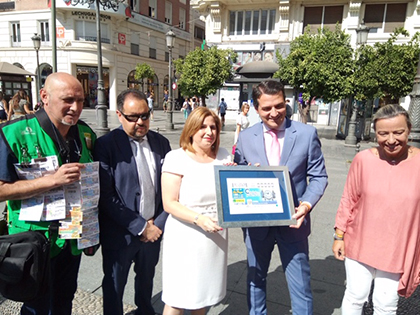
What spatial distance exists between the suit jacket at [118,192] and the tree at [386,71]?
13.0 meters

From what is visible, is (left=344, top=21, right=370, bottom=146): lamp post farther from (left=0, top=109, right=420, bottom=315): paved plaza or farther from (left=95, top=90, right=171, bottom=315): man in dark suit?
(left=95, top=90, right=171, bottom=315): man in dark suit

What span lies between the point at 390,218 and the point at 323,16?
21.7 m

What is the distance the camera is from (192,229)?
2.09 meters

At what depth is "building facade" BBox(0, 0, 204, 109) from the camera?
86.0 ft

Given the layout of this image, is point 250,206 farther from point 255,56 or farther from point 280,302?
point 255,56

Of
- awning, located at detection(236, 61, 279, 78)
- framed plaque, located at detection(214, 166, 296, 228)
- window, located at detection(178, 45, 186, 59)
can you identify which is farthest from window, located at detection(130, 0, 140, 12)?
framed plaque, located at detection(214, 166, 296, 228)

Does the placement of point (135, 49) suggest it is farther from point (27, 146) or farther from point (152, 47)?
point (27, 146)

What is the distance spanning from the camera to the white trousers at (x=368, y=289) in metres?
2.07

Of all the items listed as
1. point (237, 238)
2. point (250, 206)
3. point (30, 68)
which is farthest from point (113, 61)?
point (250, 206)

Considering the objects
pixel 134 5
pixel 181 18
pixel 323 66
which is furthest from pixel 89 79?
pixel 323 66

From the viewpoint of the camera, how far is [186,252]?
2.08m

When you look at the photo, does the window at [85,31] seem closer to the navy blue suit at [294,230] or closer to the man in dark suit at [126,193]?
the man in dark suit at [126,193]

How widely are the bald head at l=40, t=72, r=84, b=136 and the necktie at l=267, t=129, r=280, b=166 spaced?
1.48 meters

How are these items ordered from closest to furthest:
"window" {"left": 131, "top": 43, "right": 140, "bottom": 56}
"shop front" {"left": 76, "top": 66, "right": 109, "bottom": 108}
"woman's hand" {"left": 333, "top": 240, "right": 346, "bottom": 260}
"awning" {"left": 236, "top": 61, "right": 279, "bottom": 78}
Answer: "woman's hand" {"left": 333, "top": 240, "right": 346, "bottom": 260}
"awning" {"left": 236, "top": 61, "right": 279, "bottom": 78}
"shop front" {"left": 76, "top": 66, "right": 109, "bottom": 108}
"window" {"left": 131, "top": 43, "right": 140, "bottom": 56}
